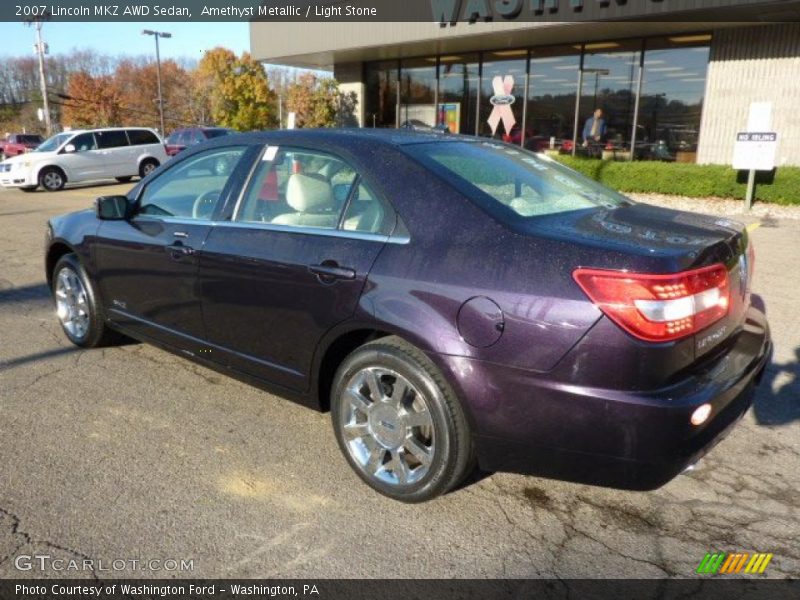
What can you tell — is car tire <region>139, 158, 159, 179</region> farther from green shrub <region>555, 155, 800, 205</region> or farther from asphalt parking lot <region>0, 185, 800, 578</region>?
asphalt parking lot <region>0, 185, 800, 578</region>

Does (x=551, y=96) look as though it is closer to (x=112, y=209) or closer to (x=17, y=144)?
(x=112, y=209)

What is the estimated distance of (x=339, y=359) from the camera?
3.08 metres

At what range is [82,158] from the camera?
58.9 ft

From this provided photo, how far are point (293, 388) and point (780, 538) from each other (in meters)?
2.21

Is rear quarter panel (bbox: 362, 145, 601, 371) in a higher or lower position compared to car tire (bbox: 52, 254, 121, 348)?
higher

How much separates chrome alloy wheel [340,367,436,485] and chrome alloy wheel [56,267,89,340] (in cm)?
261

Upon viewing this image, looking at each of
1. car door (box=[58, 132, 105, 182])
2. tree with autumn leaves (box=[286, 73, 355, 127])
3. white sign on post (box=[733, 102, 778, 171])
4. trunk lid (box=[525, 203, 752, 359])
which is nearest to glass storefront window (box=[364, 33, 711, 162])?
tree with autumn leaves (box=[286, 73, 355, 127])

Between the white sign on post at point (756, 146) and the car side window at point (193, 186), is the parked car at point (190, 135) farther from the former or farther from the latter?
the car side window at point (193, 186)

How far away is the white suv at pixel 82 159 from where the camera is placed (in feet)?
56.9

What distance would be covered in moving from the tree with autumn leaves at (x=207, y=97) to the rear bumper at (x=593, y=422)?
21136mm

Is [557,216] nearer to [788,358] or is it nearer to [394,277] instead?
[394,277]

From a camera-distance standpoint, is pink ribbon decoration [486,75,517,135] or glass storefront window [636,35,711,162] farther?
pink ribbon decoration [486,75,517,135]

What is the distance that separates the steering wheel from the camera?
3.60 m
